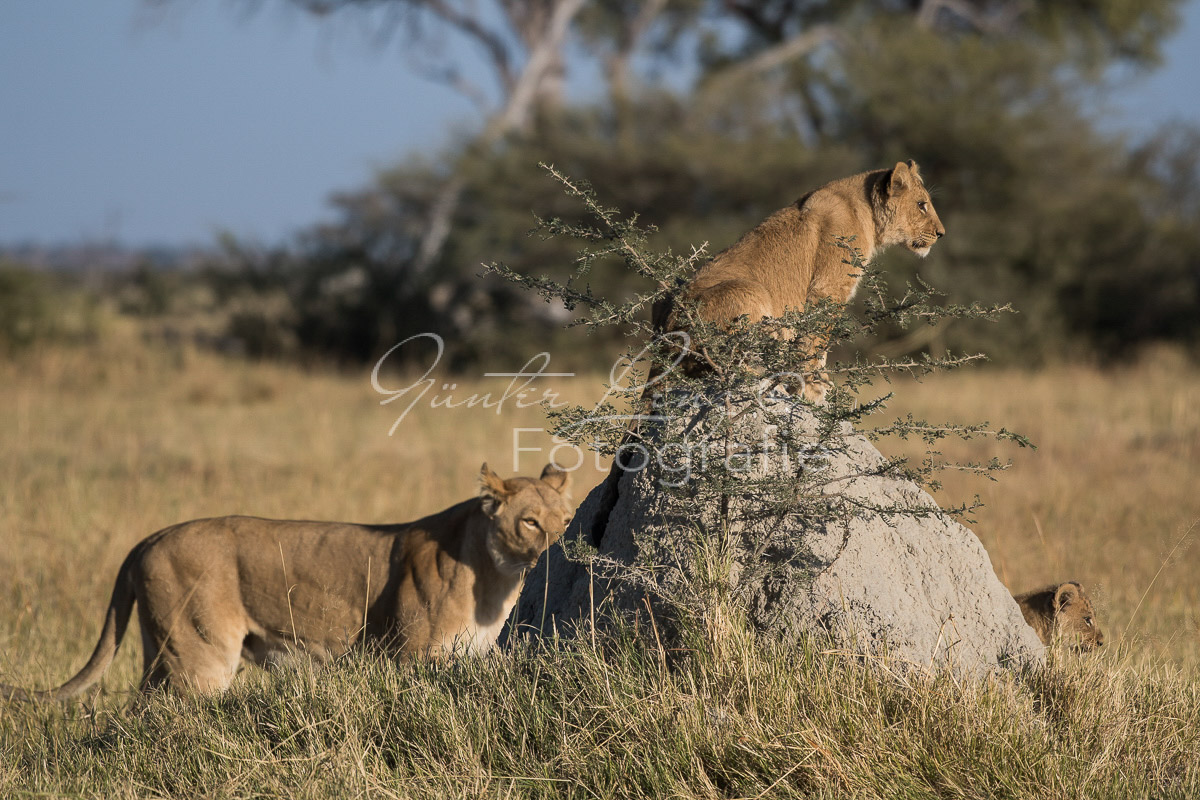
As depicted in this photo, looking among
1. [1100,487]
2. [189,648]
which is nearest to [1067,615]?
[189,648]

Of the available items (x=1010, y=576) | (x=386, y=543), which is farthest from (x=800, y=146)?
(x=386, y=543)

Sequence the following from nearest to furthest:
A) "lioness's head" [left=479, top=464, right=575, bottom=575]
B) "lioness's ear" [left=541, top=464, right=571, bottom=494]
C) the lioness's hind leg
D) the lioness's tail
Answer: the lioness's tail < the lioness's hind leg < "lioness's head" [left=479, top=464, right=575, bottom=575] < "lioness's ear" [left=541, top=464, right=571, bottom=494]

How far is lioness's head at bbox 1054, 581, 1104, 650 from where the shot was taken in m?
5.14

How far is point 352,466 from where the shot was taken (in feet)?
38.1

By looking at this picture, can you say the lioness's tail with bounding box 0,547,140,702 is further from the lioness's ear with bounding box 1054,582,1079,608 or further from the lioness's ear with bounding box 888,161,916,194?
the lioness's ear with bounding box 1054,582,1079,608

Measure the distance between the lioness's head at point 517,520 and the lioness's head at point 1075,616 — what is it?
2.26m

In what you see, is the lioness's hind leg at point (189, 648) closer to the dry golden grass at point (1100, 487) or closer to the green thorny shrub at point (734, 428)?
the green thorny shrub at point (734, 428)

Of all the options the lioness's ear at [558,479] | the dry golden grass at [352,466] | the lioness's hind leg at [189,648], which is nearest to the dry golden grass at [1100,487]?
the dry golden grass at [352,466]

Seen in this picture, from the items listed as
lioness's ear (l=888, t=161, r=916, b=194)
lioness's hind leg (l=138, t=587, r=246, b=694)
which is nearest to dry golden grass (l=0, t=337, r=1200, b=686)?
lioness's hind leg (l=138, t=587, r=246, b=694)

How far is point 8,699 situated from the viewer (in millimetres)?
5316

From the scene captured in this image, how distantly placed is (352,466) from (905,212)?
22.9 feet

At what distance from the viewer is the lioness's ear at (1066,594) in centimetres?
525

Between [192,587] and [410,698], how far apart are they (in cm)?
184

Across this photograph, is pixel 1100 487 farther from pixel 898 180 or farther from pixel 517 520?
pixel 517 520
